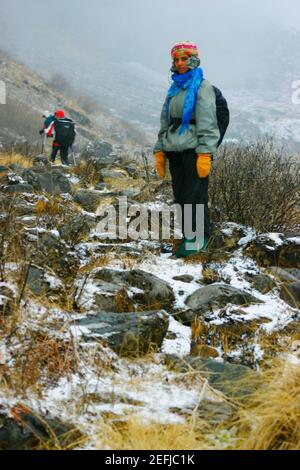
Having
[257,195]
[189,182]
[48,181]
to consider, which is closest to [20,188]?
[48,181]

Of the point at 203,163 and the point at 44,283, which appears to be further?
the point at 203,163

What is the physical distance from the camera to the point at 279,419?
1.79 meters

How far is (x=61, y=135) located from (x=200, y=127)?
7697mm

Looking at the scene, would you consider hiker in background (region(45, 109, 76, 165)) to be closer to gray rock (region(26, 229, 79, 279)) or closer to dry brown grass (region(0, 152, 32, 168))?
dry brown grass (region(0, 152, 32, 168))

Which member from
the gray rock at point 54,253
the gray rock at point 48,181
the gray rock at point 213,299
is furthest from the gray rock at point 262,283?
the gray rock at point 48,181

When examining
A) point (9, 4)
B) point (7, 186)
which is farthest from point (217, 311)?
point (9, 4)

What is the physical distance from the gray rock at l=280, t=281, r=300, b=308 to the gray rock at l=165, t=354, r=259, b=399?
1.29m

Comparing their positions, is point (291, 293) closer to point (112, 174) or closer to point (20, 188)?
point (20, 188)

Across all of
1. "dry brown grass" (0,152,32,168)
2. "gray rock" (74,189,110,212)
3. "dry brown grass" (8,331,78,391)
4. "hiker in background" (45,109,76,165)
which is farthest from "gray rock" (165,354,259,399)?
"hiker in background" (45,109,76,165)

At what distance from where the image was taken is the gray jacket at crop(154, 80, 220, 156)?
412cm

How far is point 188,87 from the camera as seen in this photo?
4.19m

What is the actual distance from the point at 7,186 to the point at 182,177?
207cm

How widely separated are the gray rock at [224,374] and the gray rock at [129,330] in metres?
0.16
